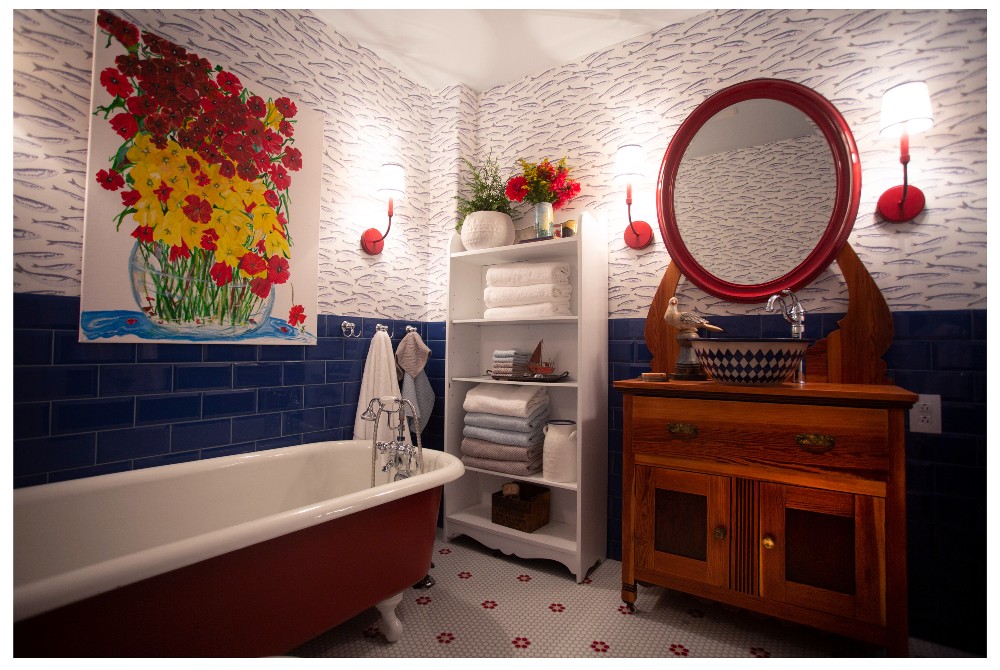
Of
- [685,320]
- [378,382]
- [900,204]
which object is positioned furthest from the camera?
[378,382]

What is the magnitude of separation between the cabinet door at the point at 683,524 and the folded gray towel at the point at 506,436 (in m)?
0.61

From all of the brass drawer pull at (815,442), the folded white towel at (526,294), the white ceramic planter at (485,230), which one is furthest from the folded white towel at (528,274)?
the brass drawer pull at (815,442)

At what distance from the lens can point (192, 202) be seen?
1.93 metres

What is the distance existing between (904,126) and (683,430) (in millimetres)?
1354

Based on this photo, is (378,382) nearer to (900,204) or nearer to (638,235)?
(638,235)

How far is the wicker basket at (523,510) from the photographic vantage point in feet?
7.76

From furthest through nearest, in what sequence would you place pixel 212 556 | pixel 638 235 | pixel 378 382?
pixel 378 382, pixel 638 235, pixel 212 556

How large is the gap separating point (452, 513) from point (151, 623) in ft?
5.31

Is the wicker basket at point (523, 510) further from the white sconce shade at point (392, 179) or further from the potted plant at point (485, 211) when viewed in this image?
the white sconce shade at point (392, 179)

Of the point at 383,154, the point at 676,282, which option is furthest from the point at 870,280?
the point at 383,154

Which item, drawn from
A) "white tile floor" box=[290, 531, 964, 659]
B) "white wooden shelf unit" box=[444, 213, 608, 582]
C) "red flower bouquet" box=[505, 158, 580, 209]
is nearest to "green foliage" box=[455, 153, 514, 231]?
"red flower bouquet" box=[505, 158, 580, 209]

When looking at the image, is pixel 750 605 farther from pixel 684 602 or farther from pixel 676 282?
pixel 676 282

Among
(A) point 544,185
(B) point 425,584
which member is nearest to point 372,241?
(A) point 544,185

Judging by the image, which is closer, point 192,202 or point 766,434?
point 766,434
